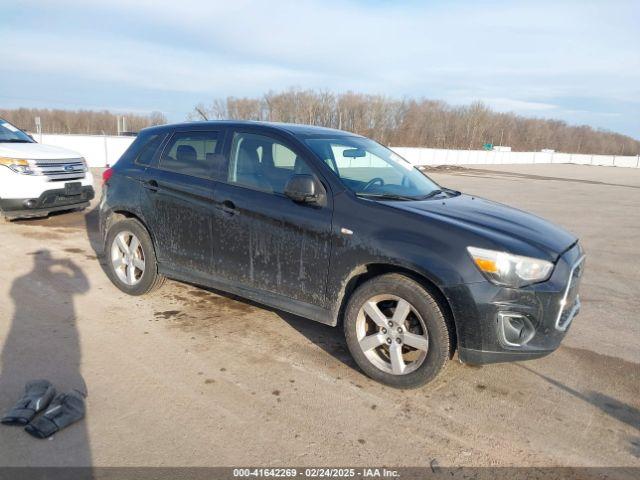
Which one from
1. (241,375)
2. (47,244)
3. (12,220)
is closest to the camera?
(241,375)

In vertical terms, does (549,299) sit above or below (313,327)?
above

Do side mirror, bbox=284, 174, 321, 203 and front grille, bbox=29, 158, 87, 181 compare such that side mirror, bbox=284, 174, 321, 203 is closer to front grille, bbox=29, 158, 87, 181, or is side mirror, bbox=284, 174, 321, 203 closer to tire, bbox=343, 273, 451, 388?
tire, bbox=343, 273, 451, 388

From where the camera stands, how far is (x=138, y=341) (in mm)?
4078

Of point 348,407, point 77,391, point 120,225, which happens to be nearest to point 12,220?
point 120,225

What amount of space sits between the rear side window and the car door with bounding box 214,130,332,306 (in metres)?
0.22

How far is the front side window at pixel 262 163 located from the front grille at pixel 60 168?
520 centimetres

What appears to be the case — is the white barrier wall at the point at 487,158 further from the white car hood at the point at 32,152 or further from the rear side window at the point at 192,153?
the rear side window at the point at 192,153

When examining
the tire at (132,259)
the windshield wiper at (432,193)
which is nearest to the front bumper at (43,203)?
the tire at (132,259)

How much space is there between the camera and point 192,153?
4633mm

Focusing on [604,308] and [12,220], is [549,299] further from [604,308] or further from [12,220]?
[12,220]

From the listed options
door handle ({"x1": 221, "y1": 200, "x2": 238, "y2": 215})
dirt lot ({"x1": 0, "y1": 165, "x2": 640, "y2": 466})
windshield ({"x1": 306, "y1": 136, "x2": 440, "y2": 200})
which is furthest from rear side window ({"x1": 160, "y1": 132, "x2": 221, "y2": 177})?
dirt lot ({"x1": 0, "y1": 165, "x2": 640, "y2": 466})

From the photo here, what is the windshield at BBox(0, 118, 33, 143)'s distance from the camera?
8659 mm

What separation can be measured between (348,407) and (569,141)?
133m

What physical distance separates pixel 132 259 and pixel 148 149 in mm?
1172
